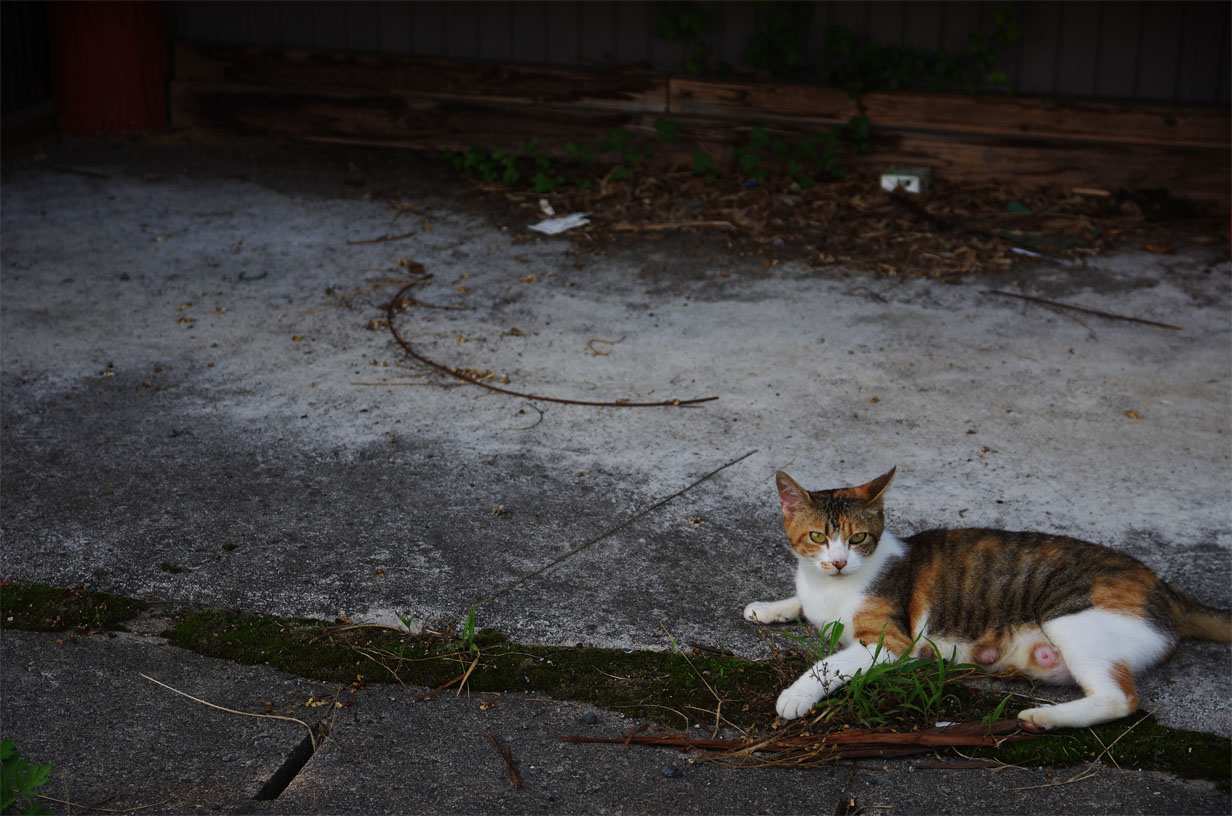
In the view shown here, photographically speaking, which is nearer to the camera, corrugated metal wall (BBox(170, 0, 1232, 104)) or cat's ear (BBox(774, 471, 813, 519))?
cat's ear (BBox(774, 471, 813, 519))

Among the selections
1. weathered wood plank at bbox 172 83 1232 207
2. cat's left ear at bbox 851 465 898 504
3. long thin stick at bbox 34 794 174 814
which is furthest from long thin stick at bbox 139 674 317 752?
weathered wood plank at bbox 172 83 1232 207

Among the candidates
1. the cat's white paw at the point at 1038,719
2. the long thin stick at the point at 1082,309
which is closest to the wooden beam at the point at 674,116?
the long thin stick at the point at 1082,309

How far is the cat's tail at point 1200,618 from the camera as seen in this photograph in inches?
114

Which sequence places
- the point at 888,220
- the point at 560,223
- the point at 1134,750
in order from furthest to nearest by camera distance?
the point at 560,223, the point at 888,220, the point at 1134,750

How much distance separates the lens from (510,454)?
13.2ft

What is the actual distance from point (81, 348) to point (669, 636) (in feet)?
10.3

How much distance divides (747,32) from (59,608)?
5.78 meters

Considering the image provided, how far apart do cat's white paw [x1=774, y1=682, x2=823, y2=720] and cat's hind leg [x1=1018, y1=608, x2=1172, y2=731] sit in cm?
48

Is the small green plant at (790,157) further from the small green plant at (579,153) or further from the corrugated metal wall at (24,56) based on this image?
the corrugated metal wall at (24,56)

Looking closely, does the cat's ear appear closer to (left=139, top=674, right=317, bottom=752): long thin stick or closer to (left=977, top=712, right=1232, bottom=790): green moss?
(left=977, top=712, right=1232, bottom=790): green moss

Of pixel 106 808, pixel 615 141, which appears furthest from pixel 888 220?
pixel 106 808

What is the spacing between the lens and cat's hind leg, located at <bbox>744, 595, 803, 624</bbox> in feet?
10.0

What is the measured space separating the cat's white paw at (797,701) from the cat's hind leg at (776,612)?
1.25 feet

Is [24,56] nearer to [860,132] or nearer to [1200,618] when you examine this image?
[860,132]
